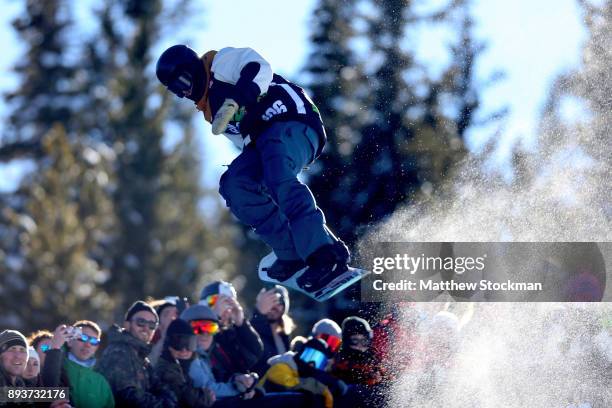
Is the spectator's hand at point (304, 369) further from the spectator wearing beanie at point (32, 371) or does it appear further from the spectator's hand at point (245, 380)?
the spectator wearing beanie at point (32, 371)

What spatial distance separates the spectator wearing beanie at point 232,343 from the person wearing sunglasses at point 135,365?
2.05ft

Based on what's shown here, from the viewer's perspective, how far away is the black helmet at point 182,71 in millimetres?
6578

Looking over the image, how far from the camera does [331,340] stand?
26.8 feet

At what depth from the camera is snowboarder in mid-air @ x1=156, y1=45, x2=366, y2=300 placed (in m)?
6.51

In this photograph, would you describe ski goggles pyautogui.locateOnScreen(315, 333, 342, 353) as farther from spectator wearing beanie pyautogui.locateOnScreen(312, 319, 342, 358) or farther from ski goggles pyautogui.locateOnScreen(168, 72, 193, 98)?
ski goggles pyautogui.locateOnScreen(168, 72, 193, 98)

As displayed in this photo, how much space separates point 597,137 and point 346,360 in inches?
128

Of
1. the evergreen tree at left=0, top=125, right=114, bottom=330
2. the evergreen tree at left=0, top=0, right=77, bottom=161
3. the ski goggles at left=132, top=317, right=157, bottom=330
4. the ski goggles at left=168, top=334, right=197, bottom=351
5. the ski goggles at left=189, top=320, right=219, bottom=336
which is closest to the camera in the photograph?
the ski goggles at left=132, top=317, right=157, bottom=330

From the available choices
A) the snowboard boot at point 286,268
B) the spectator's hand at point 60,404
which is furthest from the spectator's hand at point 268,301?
the spectator's hand at point 60,404

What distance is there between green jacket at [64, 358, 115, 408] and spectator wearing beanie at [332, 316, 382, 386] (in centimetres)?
181

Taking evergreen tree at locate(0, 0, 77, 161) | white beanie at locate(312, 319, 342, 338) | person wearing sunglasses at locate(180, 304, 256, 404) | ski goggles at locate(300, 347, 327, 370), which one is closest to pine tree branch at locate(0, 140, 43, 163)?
evergreen tree at locate(0, 0, 77, 161)

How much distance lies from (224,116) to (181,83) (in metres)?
0.48

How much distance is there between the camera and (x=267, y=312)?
334 inches

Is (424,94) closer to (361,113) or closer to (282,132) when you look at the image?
(361,113)

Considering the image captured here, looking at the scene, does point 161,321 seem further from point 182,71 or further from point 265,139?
point 182,71
